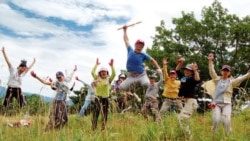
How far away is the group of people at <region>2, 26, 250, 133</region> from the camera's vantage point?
7165 millimetres

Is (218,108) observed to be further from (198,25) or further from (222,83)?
(198,25)

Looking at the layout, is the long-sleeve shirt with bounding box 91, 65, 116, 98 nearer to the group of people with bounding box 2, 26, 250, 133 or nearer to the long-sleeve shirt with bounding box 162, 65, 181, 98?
the group of people with bounding box 2, 26, 250, 133

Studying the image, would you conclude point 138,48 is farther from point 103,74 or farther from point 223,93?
point 223,93

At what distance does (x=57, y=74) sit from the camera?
922 cm

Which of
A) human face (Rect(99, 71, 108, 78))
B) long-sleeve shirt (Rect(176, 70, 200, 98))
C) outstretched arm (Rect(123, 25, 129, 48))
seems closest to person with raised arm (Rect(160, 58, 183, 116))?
outstretched arm (Rect(123, 25, 129, 48))

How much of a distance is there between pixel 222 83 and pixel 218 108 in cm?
57

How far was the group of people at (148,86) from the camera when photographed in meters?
7.17

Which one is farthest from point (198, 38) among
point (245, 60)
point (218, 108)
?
point (218, 108)

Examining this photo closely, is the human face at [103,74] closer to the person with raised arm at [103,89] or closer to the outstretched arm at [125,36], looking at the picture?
the person with raised arm at [103,89]

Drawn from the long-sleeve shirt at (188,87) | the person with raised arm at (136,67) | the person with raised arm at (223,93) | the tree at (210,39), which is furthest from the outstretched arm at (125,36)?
the tree at (210,39)

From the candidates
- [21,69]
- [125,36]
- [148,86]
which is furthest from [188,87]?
[21,69]

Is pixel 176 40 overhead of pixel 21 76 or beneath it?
overhead

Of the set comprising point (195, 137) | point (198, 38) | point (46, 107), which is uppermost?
point (198, 38)

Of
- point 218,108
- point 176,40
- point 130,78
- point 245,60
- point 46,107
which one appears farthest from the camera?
point 176,40
